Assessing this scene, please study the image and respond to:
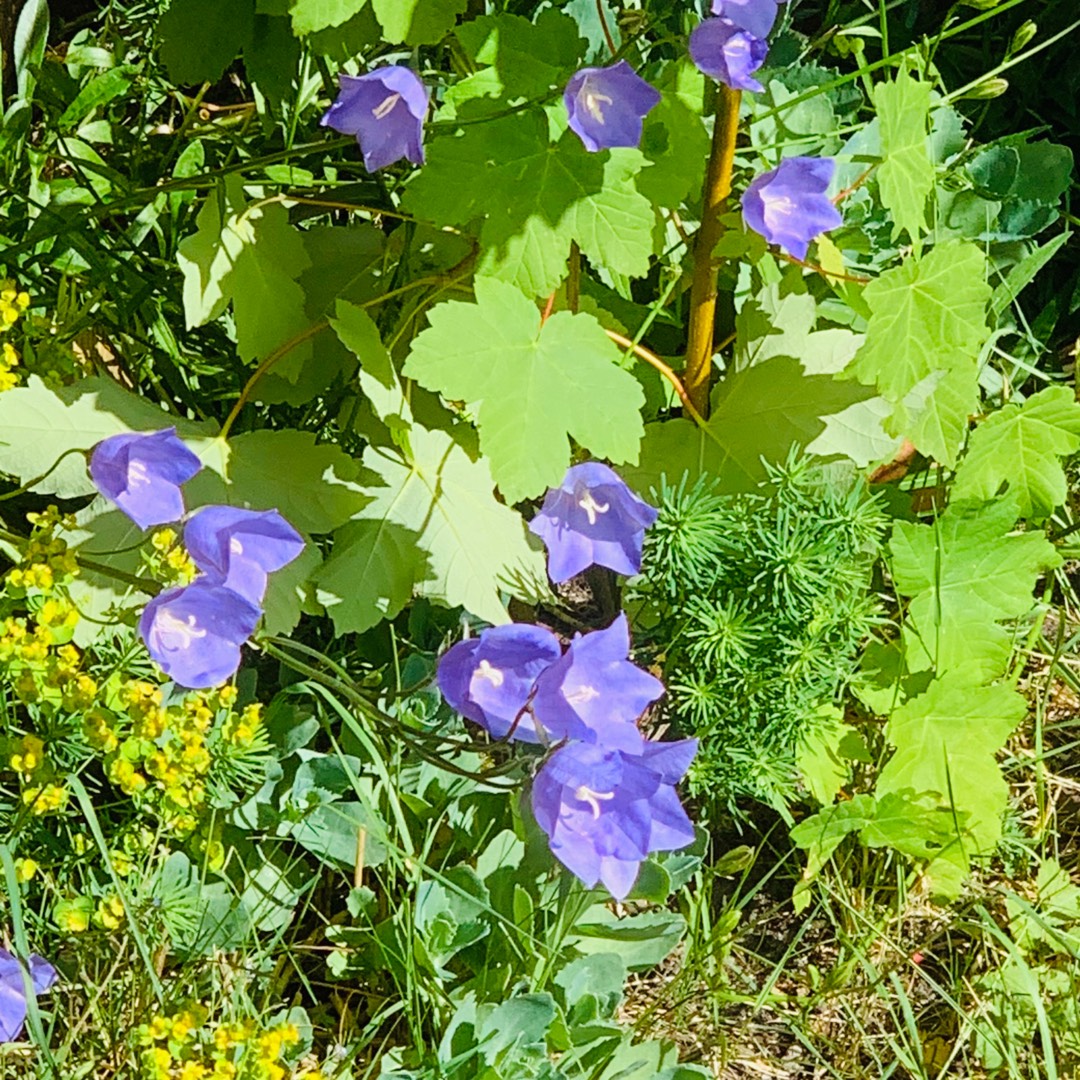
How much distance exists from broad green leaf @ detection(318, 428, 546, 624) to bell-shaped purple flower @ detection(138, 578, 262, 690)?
0.21 m

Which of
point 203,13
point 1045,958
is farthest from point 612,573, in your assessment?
point 203,13

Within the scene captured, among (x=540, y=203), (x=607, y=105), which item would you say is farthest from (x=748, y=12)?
Answer: (x=540, y=203)

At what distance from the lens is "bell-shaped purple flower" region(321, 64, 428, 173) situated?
1.12 meters

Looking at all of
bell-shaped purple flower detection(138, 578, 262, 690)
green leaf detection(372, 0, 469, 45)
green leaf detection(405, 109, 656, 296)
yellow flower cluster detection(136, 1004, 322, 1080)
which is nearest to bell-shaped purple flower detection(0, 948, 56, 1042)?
yellow flower cluster detection(136, 1004, 322, 1080)

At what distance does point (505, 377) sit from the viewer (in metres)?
1.16

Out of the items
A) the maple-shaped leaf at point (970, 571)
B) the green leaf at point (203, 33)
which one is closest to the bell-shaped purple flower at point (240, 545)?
the green leaf at point (203, 33)

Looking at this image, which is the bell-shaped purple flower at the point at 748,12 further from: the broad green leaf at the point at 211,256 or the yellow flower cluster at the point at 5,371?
the yellow flower cluster at the point at 5,371

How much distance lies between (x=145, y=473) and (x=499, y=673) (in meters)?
0.36

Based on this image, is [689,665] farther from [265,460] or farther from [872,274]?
[872,274]

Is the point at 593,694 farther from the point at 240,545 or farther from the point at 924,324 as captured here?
the point at 924,324

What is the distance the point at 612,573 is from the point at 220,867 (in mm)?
633

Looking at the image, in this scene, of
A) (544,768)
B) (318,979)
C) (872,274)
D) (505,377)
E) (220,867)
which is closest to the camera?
(544,768)

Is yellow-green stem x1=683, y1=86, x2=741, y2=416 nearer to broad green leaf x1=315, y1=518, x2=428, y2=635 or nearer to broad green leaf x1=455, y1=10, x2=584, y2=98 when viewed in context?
broad green leaf x1=455, y1=10, x2=584, y2=98

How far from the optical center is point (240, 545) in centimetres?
108
